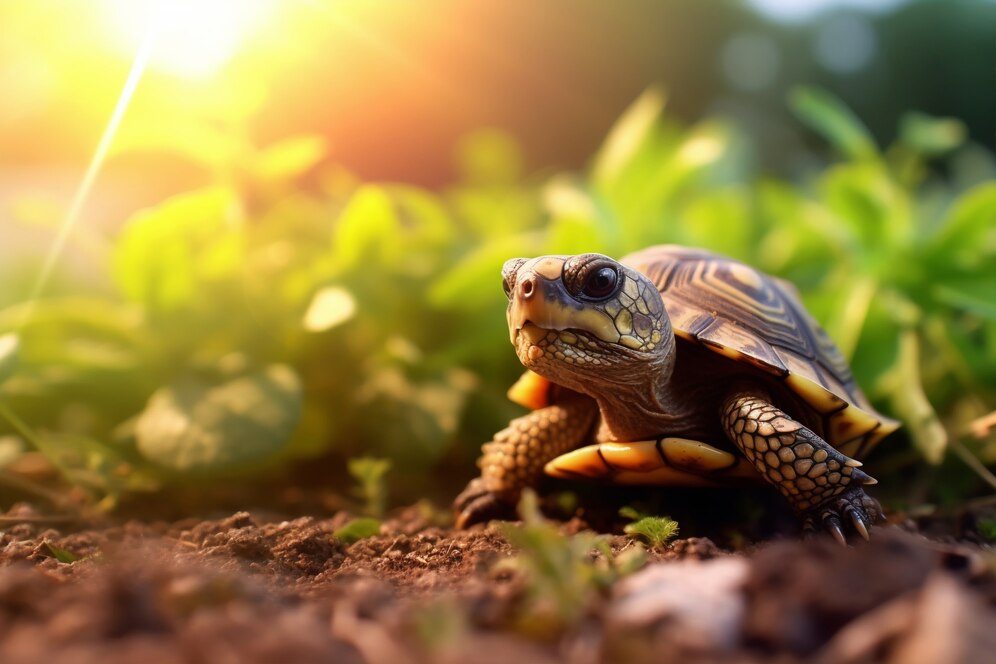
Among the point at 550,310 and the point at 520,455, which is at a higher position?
the point at 550,310

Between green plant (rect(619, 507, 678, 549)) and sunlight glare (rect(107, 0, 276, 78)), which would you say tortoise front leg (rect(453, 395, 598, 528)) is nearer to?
green plant (rect(619, 507, 678, 549))

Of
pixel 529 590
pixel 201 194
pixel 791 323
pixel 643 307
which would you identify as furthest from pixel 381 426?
pixel 529 590

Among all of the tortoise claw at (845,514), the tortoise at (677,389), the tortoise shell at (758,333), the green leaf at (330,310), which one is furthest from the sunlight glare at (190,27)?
the tortoise claw at (845,514)

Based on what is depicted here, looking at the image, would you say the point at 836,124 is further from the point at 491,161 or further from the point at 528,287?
the point at 491,161

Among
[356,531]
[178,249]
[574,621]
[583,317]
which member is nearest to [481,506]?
[356,531]

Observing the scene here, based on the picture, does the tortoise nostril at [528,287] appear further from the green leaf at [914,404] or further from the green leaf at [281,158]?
the green leaf at [281,158]

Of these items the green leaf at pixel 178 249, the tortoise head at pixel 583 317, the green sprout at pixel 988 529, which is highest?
the green leaf at pixel 178 249

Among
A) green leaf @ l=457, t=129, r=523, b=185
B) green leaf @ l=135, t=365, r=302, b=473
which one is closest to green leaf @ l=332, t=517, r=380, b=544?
green leaf @ l=135, t=365, r=302, b=473

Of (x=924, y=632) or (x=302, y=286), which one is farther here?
(x=302, y=286)
